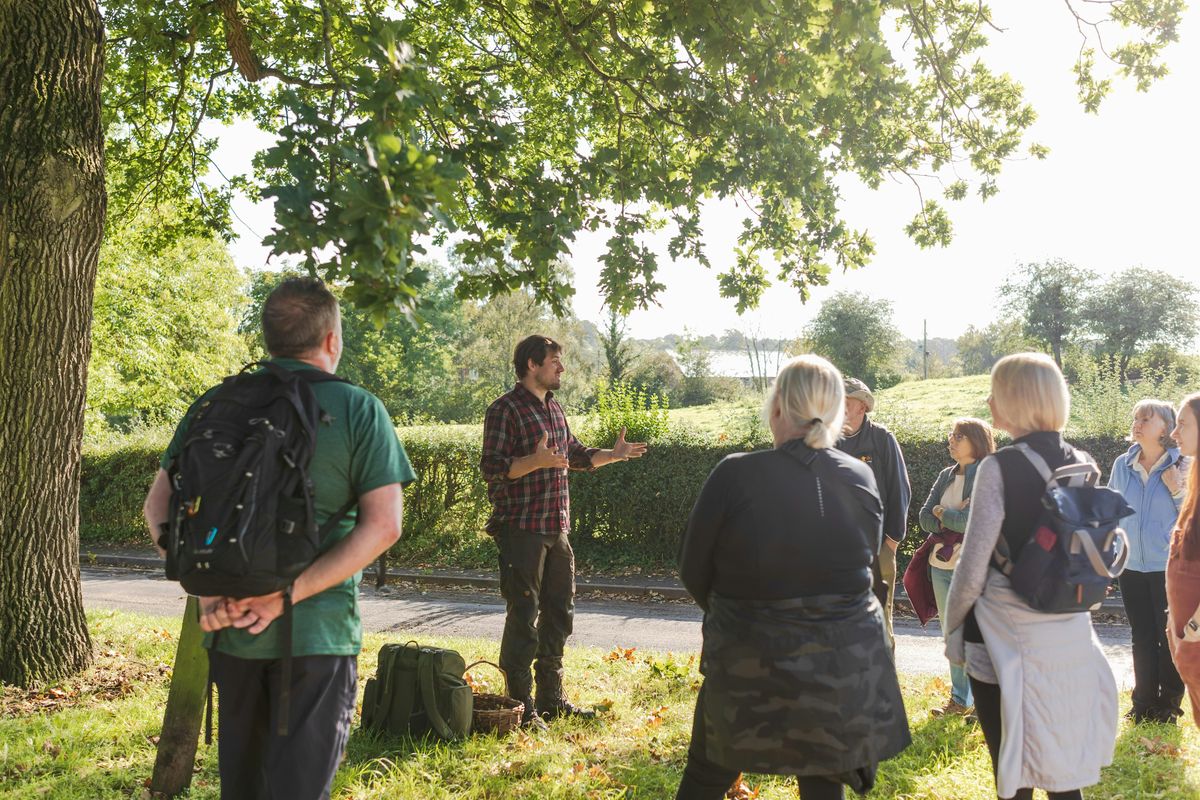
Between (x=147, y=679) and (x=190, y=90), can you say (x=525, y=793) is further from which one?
(x=190, y=90)

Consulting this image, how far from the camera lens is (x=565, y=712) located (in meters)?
5.63

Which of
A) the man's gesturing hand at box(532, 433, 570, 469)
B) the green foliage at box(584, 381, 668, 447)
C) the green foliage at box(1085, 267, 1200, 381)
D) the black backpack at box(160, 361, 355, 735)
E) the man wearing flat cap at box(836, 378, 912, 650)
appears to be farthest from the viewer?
the green foliage at box(1085, 267, 1200, 381)

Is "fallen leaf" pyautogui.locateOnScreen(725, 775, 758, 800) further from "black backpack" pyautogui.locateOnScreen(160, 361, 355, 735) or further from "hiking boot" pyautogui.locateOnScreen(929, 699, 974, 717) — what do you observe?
"black backpack" pyautogui.locateOnScreen(160, 361, 355, 735)

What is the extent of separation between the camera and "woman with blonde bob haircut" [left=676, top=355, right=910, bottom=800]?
9.36 feet

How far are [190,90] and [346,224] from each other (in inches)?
368

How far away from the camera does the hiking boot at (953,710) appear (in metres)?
5.84

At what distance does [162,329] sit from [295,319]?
30.9 meters

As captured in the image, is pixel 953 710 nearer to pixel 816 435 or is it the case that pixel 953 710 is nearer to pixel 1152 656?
pixel 1152 656

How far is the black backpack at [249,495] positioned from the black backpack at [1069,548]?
2430 millimetres

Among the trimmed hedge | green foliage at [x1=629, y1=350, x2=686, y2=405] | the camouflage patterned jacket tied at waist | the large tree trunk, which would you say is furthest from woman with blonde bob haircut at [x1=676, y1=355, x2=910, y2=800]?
green foliage at [x1=629, y1=350, x2=686, y2=405]

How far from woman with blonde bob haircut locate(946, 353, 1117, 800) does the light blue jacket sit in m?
3.03

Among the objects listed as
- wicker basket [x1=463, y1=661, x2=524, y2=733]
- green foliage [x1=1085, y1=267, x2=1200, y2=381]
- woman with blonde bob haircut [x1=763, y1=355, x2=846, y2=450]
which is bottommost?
wicker basket [x1=463, y1=661, x2=524, y2=733]

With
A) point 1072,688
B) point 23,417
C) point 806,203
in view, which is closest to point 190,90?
point 23,417

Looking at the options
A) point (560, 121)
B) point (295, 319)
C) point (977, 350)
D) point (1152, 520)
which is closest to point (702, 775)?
point (295, 319)
